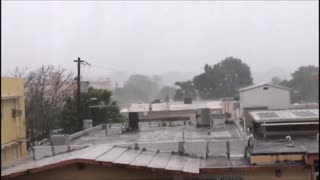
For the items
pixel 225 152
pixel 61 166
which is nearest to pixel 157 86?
pixel 225 152

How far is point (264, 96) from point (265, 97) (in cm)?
3

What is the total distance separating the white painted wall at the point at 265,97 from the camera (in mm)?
9141

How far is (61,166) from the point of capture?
449cm

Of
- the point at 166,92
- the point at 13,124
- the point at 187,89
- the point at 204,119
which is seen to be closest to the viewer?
the point at 13,124

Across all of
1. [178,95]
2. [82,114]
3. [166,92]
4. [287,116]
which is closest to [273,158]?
[287,116]

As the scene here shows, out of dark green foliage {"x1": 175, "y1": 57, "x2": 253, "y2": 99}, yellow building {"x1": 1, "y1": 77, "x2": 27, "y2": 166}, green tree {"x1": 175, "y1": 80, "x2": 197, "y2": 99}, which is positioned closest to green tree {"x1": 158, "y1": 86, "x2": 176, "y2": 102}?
green tree {"x1": 175, "y1": 80, "x2": 197, "y2": 99}

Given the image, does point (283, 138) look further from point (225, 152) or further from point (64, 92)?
point (64, 92)

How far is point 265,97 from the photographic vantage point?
9.27 m

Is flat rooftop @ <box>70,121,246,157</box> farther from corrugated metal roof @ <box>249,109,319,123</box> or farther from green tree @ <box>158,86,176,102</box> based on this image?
green tree @ <box>158,86,176,102</box>

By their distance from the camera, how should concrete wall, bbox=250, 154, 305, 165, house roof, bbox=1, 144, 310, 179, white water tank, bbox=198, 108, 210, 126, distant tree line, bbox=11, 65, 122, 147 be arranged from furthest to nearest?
1. distant tree line, bbox=11, 65, 122, 147
2. white water tank, bbox=198, 108, 210, 126
3. concrete wall, bbox=250, 154, 305, 165
4. house roof, bbox=1, 144, 310, 179

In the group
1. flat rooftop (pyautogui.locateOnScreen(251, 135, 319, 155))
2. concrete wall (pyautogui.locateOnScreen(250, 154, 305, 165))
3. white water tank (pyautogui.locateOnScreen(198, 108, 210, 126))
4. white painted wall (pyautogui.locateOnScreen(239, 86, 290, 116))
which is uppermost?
white painted wall (pyautogui.locateOnScreen(239, 86, 290, 116))

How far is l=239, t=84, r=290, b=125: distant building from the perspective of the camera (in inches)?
358

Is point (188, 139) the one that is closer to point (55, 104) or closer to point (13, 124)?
point (13, 124)

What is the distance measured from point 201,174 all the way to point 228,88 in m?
8.63
